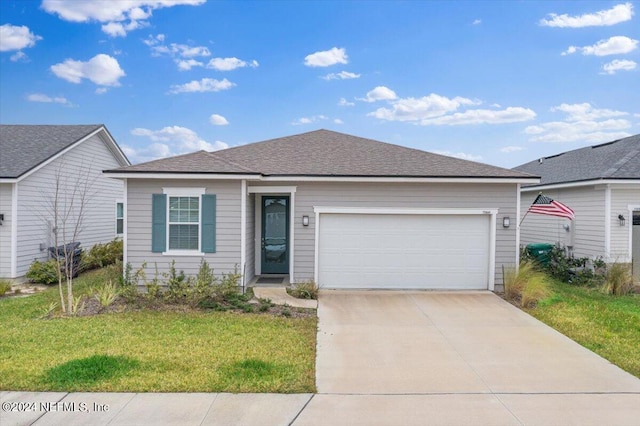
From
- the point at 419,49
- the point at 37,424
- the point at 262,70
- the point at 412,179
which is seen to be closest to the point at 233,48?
the point at 262,70

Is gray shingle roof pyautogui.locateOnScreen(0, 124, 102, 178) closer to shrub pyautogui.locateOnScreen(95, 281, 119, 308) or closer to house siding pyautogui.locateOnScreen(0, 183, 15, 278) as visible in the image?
house siding pyautogui.locateOnScreen(0, 183, 15, 278)

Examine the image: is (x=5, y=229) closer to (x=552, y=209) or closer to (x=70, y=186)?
(x=70, y=186)

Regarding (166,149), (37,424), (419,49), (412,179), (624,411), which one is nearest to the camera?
(37,424)

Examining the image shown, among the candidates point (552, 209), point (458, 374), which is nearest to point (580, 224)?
point (552, 209)

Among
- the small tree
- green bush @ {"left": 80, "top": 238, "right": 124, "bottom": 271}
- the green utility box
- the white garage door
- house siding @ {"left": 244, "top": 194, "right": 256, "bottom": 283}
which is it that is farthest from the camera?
green bush @ {"left": 80, "top": 238, "right": 124, "bottom": 271}

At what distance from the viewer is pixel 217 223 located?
10.4 meters

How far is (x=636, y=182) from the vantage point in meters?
12.2

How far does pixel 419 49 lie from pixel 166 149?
10989mm

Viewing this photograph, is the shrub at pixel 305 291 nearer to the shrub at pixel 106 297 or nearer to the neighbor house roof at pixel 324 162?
the neighbor house roof at pixel 324 162

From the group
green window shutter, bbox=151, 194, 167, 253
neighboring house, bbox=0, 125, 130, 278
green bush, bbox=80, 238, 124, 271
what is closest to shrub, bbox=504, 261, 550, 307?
green window shutter, bbox=151, 194, 167, 253

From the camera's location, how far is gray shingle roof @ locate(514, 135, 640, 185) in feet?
41.4

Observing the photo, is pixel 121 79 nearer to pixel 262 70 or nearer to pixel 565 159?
pixel 262 70

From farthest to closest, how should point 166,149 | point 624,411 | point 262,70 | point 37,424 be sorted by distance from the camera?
point 166,149, point 262,70, point 624,411, point 37,424

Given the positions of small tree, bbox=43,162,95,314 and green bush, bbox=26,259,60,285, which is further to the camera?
small tree, bbox=43,162,95,314
